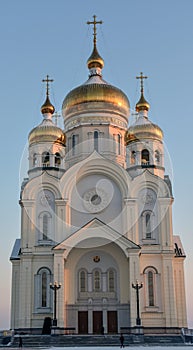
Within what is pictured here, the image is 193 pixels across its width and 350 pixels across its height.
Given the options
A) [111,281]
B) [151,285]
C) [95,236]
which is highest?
[95,236]

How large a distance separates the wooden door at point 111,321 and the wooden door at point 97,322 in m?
0.45

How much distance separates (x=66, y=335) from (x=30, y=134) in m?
14.8

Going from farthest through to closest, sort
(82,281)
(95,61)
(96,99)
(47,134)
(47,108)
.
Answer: (95,61), (47,108), (96,99), (47,134), (82,281)

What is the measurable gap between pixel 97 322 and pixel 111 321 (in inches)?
32.9

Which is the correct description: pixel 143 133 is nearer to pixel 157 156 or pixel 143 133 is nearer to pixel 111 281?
pixel 157 156

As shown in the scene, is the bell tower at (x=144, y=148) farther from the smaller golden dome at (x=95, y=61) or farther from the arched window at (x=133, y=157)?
the smaller golden dome at (x=95, y=61)

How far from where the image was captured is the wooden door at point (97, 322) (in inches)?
1289

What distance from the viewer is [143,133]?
3756cm

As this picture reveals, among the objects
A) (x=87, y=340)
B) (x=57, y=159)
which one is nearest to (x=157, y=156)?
(x=57, y=159)

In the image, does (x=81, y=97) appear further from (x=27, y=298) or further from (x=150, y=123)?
(x=27, y=298)

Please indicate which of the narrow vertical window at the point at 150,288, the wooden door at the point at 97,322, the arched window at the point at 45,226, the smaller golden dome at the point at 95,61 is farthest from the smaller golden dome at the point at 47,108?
the wooden door at the point at 97,322

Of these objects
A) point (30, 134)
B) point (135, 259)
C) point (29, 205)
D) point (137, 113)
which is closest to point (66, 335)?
point (135, 259)

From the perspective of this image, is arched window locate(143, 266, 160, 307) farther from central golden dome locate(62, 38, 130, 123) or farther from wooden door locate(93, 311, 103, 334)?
central golden dome locate(62, 38, 130, 123)

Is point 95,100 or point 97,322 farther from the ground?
point 95,100
